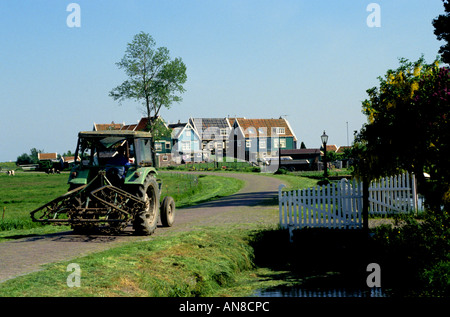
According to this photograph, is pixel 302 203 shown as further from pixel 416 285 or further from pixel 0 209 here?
pixel 0 209

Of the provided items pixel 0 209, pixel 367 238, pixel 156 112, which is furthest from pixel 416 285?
pixel 156 112

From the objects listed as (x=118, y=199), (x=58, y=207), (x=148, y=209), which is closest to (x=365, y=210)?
(x=148, y=209)

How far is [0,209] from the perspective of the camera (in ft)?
85.3

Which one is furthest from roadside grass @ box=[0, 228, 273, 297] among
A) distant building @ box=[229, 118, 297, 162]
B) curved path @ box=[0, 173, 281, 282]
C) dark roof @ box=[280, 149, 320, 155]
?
distant building @ box=[229, 118, 297, 162]

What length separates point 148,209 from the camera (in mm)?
13078

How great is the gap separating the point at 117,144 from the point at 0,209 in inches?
629

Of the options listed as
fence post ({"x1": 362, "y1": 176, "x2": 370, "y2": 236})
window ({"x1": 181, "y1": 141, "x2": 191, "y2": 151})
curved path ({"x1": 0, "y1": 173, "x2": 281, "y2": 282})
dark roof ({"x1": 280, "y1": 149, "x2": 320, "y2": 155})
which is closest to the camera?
curved path ({"x1": 0, "y1": 173, "x2": 281, "y2": 282})

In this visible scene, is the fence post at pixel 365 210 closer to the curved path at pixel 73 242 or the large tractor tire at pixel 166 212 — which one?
the curved path at pixel 73 242

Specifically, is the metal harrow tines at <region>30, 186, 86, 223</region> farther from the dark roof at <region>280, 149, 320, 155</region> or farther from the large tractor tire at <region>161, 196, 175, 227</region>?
the dark roof at <region>280, 149, 320, 155</region>

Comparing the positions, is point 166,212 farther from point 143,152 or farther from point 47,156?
point 47,156

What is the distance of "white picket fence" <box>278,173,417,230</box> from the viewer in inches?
517

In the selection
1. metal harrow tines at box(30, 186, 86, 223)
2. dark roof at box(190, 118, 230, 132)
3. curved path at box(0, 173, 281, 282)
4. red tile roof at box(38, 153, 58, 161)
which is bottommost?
curved path at box(0, 173, 281, 282)

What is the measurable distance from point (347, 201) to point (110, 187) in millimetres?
6567

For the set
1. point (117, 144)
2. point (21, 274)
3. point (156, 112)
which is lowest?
point (21, 274)
